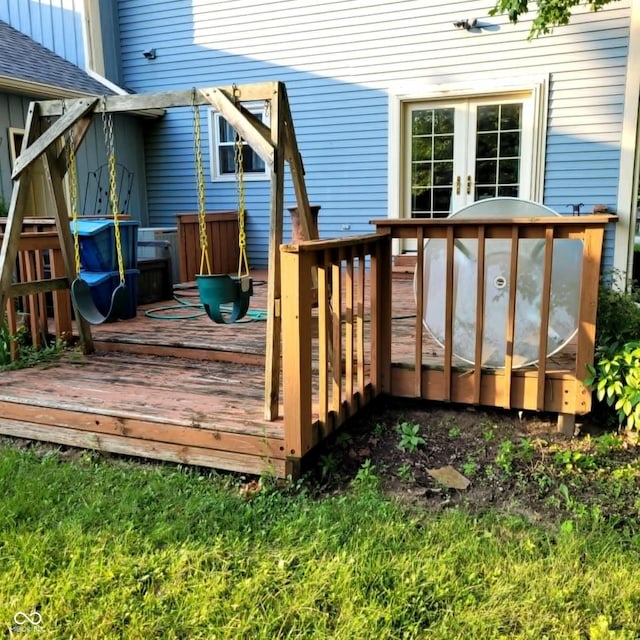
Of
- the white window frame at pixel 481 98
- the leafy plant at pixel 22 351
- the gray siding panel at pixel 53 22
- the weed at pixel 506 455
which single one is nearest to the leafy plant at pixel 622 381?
the weed at pixel 506 455

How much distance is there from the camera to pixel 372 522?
2.39m

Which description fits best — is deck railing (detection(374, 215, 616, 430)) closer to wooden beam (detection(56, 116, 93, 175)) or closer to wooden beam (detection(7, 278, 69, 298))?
wooden beam (detection(56, 116, 93, 175))

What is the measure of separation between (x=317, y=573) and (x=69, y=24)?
8.87 meters

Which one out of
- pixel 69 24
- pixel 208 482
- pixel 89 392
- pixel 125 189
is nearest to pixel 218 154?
pixel 125 189

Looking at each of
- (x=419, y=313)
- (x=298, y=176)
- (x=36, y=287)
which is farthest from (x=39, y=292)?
(x=419, y=313)

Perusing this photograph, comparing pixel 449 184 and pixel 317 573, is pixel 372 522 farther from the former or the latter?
pixel 449 184

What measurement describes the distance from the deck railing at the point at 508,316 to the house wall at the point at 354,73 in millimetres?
4026

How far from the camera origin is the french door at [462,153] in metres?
6.87

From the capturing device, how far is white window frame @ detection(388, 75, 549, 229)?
21.8 ft

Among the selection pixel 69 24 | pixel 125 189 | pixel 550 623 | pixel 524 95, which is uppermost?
pixel 69 24

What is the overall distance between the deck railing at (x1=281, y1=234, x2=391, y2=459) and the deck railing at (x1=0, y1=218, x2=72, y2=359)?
1907mm

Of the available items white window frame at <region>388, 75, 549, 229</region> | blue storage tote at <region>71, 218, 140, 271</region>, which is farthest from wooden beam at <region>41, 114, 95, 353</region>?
white window frame at <region>388, 75, 549, 229</region>

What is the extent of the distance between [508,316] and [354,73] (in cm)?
524

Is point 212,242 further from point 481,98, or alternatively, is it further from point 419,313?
point 419,313
